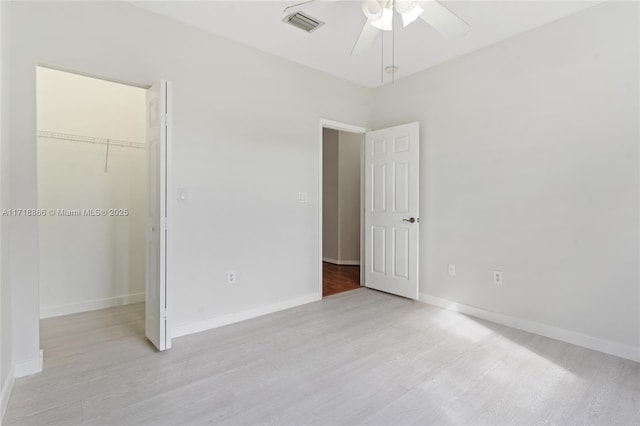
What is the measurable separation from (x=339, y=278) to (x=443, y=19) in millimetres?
3641

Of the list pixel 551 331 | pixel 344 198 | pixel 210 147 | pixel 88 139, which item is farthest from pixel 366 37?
pixel 344 198

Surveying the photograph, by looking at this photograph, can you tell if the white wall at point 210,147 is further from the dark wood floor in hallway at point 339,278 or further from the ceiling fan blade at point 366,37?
the ceiling fan blade at point 366,37

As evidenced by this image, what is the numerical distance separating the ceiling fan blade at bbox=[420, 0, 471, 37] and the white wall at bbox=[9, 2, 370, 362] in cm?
180

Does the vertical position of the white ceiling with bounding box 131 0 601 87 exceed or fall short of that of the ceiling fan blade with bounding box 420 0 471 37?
it exceeds it

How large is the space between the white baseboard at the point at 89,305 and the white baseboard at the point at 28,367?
4.13ft

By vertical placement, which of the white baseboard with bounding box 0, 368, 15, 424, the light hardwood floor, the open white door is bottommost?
the light hardwood floor

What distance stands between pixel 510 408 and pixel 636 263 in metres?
1.55

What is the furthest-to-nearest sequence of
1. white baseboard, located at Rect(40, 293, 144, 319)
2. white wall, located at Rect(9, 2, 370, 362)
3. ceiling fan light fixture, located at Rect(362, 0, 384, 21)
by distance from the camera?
white baseboard, located at Rect(40, 293, 144, 319) → white wall, located at Rect(9, 2, 370, 362) → ceiling fan light fixture, located at Rect(362, 0, 384, 21)

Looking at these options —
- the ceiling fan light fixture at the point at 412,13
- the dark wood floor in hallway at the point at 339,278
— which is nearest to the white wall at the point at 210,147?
the dark wood floor in hallway at the point at 339,278

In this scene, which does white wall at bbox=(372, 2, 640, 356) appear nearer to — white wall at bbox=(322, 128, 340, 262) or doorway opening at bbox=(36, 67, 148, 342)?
white wall at bbox=(322, 128, 340, 262)

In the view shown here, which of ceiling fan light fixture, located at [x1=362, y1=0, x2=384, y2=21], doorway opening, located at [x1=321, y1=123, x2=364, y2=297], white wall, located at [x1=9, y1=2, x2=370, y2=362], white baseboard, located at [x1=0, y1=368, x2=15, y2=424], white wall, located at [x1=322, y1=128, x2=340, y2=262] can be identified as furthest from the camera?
white wall, located at [x1=322, y1=128, x2=340, y2=262]

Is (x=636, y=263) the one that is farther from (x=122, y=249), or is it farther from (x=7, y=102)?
(x=122, y=249)

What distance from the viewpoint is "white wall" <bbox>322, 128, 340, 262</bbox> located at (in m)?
6.11

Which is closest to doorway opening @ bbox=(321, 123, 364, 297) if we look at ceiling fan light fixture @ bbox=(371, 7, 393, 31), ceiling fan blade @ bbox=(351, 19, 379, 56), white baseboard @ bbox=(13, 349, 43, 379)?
ceiling fan blade @ bbox=(351, 19, 379, 56)
